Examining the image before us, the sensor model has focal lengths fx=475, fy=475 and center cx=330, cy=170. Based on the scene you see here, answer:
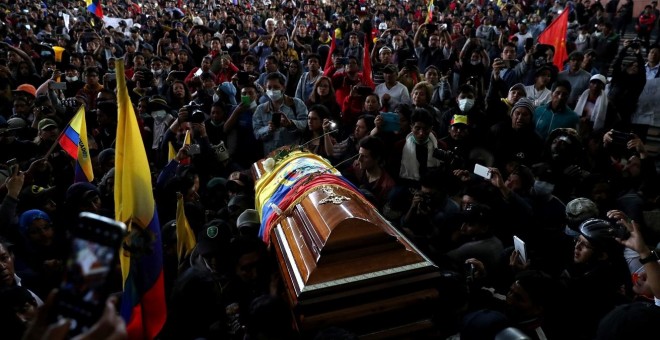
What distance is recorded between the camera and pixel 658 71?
5246 mm

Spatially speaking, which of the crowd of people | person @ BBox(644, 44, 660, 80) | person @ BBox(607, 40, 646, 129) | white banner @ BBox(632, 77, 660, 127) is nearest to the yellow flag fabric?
the crowd of people

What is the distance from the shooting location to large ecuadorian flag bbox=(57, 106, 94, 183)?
346 cm

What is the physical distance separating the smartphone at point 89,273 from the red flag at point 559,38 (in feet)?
21.0

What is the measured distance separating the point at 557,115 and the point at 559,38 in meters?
2.60

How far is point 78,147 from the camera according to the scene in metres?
3.50

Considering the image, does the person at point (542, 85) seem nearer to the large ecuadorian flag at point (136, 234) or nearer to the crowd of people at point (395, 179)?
the crowd of people at point (395, 179)

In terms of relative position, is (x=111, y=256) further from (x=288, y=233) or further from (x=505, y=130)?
(x=505, y=130)

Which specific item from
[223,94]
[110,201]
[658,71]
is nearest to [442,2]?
[658,71]

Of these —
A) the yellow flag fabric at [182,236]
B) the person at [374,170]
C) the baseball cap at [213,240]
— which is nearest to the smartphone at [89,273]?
the baseball cap at [213,240]

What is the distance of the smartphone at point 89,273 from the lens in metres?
1.00

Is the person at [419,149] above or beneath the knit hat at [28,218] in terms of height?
beneath

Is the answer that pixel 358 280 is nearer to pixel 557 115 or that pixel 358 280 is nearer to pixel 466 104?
pixel 466 104

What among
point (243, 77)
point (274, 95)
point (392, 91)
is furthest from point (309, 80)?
point (274, 95)

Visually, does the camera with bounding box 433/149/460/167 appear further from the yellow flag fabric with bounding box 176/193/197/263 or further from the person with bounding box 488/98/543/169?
the yellow flag fabric with bounding box 176/193/197/263
